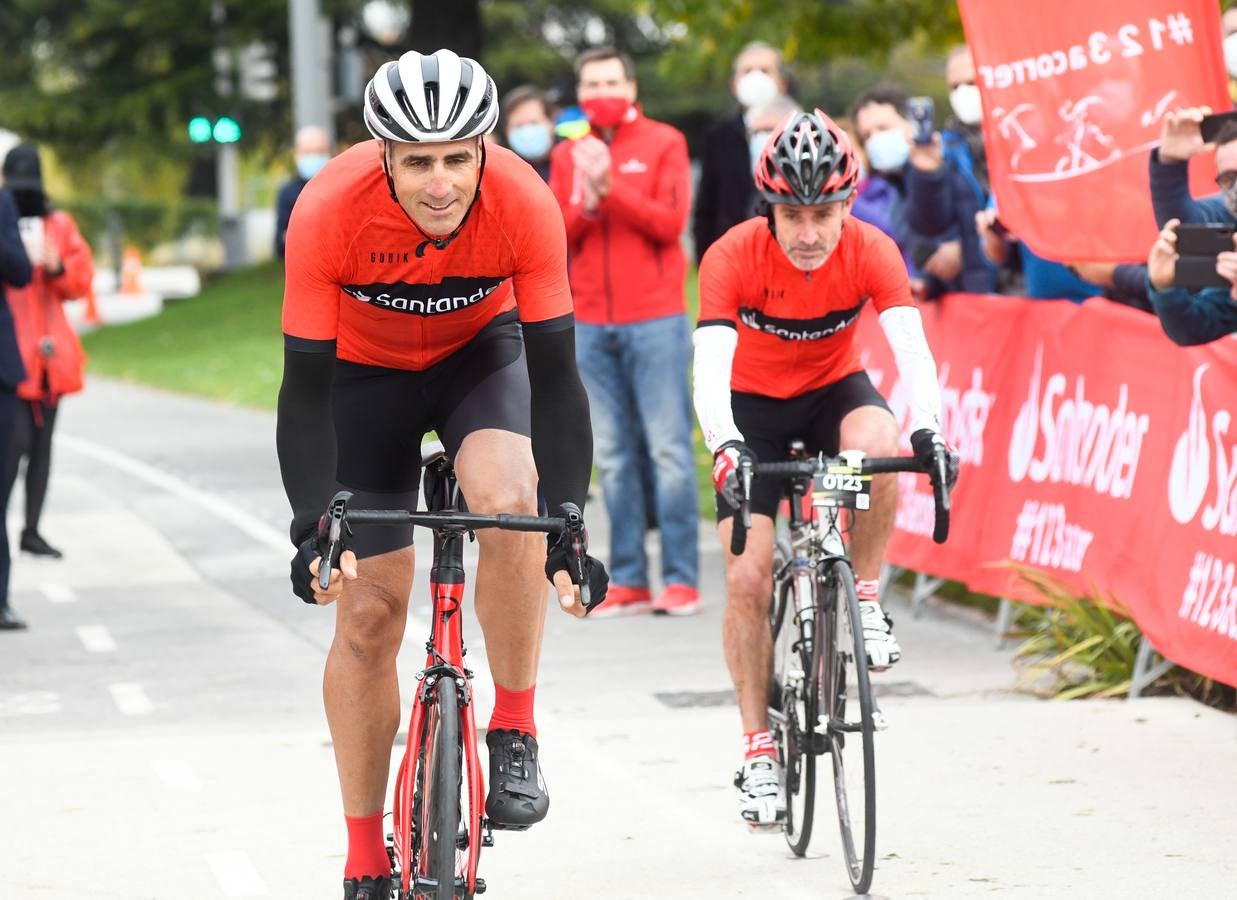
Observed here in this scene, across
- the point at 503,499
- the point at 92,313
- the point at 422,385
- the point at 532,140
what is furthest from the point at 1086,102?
the point at 92,313

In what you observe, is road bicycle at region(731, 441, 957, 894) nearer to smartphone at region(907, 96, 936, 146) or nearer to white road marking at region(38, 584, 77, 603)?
smartphone at region(907, 96, 936, 146)

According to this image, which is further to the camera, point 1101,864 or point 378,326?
point 1101,864

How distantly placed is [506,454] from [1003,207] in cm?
483

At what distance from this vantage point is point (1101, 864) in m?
5.93

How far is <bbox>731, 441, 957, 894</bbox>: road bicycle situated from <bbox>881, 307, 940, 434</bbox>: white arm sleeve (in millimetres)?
179

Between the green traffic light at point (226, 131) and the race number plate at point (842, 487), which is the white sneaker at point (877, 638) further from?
the green traffic light at point (226, 131)

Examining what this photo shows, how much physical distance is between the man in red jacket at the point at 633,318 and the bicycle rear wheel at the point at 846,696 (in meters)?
4.14

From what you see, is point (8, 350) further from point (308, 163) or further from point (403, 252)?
point (308, 163)

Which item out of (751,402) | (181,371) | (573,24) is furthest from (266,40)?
(751,402)

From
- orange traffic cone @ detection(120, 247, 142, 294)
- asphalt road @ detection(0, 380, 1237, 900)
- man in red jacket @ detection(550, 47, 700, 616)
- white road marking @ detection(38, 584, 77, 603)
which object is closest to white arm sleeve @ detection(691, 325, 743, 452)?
asphalt road @ detection(0, 380, 1237, 900)

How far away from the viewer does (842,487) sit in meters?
5.92

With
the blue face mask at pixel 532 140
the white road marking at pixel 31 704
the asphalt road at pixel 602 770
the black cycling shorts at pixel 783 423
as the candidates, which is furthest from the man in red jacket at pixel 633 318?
the black cycling shorts at pixel 783 423

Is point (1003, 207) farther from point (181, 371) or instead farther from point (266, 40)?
point (266, 40)

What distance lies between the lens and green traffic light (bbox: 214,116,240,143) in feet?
98.3
